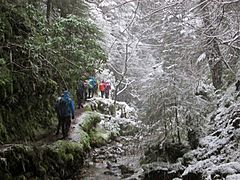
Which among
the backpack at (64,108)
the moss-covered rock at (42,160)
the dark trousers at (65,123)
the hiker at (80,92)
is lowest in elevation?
the moss-covered rock at (42,160)

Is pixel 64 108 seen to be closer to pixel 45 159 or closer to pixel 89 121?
pixel 45 159

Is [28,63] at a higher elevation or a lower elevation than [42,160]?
higher

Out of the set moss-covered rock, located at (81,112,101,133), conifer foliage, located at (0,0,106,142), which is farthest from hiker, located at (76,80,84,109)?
conifer foliage, located at (0,0,106,142)

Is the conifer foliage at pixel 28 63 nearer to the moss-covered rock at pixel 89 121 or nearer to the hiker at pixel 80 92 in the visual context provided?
the moss-covered rock at pixel 89 121

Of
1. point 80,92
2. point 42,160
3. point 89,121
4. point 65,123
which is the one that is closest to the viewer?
point 42,160

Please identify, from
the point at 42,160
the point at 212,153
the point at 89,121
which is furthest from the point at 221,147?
the point at 89,121

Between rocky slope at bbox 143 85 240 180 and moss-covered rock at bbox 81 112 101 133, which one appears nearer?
rocky slope at bbox 143 85 240 180

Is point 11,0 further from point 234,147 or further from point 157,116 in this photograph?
point 234,147

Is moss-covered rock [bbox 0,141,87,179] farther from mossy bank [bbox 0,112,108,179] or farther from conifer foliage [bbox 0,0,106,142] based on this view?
conifer foliage [bbox 0,0,106,142]

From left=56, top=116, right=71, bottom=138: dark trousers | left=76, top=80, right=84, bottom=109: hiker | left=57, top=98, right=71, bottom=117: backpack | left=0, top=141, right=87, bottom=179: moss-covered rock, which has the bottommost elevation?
left=0, top=141, right=87, bottom=179: moss-covered rock

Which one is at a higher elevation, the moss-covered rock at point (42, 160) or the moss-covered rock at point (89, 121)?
the moss-covered rock at point (89, 121)

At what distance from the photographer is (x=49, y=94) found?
1362 cm

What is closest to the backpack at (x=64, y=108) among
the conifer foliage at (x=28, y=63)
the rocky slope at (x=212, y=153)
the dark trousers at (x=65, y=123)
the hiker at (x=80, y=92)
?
the dark trousers at (x=65, y=123)

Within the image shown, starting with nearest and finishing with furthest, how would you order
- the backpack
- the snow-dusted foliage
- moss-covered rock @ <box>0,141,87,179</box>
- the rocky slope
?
the snow-dusted foliage < the rocky slope < moss-covered rock @ <box>0,141,87,179</box> < the backpack
